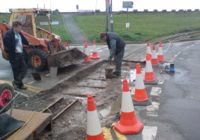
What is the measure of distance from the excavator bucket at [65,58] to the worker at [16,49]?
1.99 m

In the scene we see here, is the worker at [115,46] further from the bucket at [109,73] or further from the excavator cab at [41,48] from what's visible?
the excavator cab at [41,48]

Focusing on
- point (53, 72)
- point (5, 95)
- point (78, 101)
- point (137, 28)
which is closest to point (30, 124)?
point (5, 95)

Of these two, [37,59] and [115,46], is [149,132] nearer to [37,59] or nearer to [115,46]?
[115,46]

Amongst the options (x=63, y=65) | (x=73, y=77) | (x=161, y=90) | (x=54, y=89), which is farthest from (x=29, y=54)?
(x=161, y=90)

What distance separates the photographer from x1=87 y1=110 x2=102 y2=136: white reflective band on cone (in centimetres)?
600

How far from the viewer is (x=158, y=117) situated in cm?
783

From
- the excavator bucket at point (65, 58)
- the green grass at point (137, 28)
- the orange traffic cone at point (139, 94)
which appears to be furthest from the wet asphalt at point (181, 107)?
the green grass at point (137, 28)

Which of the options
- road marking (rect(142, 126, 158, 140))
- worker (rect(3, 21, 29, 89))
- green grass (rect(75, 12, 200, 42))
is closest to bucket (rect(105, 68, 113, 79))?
worker (rect(3, 21, 29, 89))

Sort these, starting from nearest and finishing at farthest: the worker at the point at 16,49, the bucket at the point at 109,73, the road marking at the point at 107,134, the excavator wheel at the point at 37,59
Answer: the road marking at the point at 107,134, the worker at the point at 16,49, the bucket at the point at 109,73, the excavator wheel at the point at 37,59

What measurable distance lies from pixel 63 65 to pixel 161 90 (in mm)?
4333

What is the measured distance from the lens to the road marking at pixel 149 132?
6.71 meters

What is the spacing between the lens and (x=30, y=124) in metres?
6.29

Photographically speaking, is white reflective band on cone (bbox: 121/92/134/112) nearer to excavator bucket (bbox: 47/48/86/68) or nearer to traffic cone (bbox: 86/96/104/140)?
traffic cone (bbox: 86/96/104/140)

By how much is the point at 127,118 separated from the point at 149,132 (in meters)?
0.47
